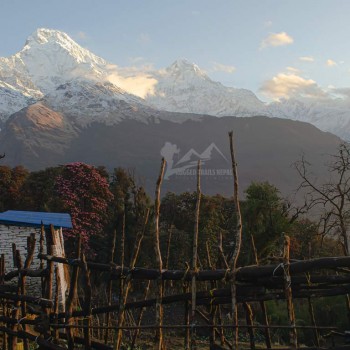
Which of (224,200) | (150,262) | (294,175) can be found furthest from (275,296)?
(294,175)

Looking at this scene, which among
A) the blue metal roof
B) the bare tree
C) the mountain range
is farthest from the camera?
the mountain range

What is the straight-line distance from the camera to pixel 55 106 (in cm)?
13175

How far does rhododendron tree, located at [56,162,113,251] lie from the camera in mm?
21828

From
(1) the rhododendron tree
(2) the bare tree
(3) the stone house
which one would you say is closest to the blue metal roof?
(3) the stone house

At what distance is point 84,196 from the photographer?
22406mm

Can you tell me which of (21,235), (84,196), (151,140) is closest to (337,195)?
(21,235)

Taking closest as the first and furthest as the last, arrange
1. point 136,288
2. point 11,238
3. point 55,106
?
point 11,238 → point 136,288 → point 55,106

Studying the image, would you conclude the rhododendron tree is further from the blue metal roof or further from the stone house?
the stone house

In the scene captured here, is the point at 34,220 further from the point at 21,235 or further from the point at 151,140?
Result: the point at 151,140

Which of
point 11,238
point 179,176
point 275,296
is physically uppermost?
point 179,176

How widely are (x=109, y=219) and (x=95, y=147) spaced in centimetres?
9081

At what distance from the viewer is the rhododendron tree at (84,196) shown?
21828 mm

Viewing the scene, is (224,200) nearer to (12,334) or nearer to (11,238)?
(11,238)

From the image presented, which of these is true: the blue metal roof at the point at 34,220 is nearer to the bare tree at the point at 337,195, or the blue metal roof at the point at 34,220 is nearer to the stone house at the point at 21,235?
the stone house at the point at 21,235
